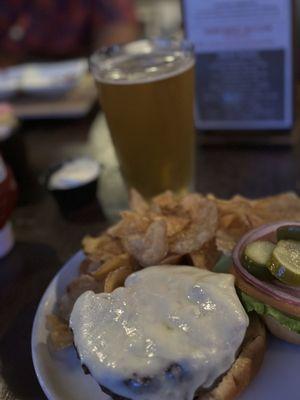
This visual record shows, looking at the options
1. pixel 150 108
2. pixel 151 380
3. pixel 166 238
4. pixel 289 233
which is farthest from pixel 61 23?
pixel 151 380

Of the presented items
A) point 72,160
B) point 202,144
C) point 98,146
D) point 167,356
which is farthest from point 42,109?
point 167,356

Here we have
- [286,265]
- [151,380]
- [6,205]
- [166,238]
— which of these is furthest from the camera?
[6,205]

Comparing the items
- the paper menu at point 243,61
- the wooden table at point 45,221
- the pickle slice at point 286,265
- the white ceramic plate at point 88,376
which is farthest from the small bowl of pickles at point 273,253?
the paper menu at point 243,61

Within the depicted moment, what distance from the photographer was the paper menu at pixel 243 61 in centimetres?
162

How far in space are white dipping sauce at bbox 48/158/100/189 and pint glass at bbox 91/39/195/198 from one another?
0.40ft

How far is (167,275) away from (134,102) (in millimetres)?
625

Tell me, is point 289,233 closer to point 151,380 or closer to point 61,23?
point 151,380

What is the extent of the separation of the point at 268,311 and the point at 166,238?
28 cm

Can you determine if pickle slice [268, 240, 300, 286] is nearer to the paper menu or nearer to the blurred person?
the paper menu

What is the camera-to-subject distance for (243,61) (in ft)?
5.61

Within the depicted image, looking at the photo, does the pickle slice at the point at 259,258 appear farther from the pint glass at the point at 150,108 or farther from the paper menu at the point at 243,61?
the paper menu at the point at 243,61

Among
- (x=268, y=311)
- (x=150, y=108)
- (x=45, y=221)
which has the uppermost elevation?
(x=150, y=108)

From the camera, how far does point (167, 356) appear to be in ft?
2.70

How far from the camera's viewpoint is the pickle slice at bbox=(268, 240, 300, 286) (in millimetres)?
942
